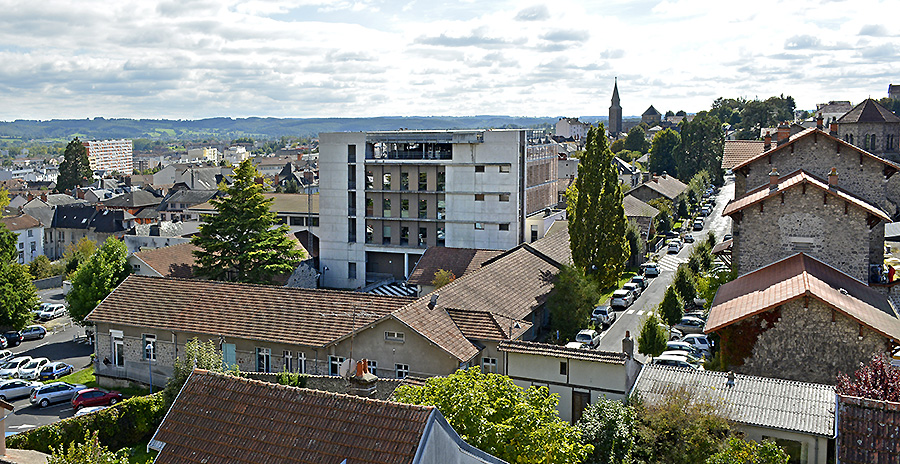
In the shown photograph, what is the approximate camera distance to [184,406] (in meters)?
14.6

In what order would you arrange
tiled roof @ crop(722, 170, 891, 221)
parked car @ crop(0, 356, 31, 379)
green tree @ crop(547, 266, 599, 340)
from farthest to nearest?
parked car @ crop(0, 356, 31, 379) → green tree @ crop(547, 266, 599, 340) → tiled roof @ crop(722, 170, 891, 221)

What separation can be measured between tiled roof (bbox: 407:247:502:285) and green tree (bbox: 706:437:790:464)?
29935mm

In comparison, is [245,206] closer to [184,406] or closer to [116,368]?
[116,368]

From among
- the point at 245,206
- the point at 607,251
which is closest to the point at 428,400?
the point at 607,251

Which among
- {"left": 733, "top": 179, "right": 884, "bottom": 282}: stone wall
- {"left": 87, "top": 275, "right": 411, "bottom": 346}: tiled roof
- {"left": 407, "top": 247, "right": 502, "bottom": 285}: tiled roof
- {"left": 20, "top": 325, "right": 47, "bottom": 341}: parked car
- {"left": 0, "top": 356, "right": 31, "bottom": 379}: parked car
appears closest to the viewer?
{"left": 733, "top": 179, "right": 884, "bottom": 282}: stone wall

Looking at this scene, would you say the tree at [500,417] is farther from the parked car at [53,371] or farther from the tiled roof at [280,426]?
the parked car at [53,371]

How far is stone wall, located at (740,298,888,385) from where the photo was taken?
26.0 metres

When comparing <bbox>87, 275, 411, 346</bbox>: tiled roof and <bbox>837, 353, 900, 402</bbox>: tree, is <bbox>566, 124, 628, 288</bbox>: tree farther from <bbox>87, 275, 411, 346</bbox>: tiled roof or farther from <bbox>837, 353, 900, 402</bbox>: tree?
<bbox>837, 353, 900, 402</bbox>: tree

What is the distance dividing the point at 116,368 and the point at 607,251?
95.8 feet

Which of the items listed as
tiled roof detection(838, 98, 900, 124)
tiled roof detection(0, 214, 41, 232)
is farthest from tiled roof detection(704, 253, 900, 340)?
tiled roof detection(0, 214, 41, 232)

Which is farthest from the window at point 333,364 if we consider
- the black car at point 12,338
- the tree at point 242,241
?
the black car at point 12,338

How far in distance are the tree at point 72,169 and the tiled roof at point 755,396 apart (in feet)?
432

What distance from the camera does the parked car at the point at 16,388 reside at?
3647 cm

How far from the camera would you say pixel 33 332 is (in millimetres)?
51062
